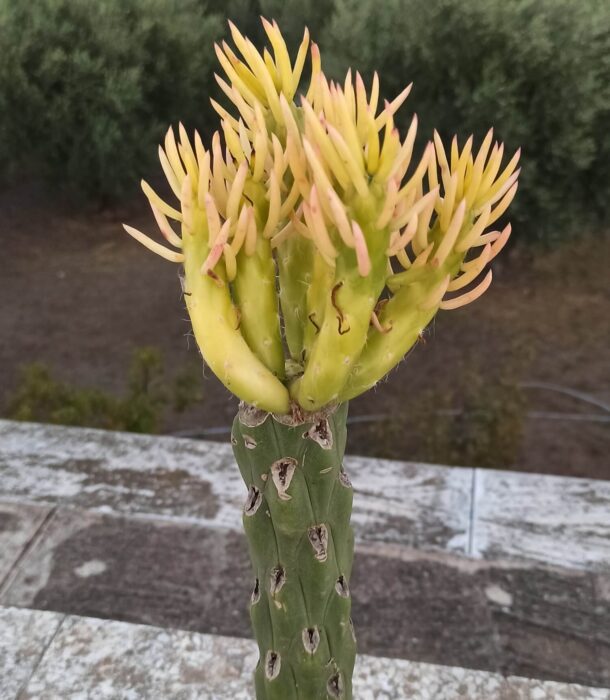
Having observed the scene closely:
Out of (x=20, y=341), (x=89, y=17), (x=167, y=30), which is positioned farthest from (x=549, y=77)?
(x=20, y=341)

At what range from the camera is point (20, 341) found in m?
4.44

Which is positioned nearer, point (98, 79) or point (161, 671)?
point (161, 671)

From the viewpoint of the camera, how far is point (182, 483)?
2.57m

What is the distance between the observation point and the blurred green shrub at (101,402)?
3295mm

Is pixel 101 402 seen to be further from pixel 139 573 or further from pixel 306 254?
pixel 306 254

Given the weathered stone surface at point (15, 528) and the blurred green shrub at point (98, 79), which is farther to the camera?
the blurred green shrub at point (98, 79)

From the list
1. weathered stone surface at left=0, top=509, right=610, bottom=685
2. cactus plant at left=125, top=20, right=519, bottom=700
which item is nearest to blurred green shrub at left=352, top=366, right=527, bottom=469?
weathered stone surface at left=0, top=509, right=610, bottom=685

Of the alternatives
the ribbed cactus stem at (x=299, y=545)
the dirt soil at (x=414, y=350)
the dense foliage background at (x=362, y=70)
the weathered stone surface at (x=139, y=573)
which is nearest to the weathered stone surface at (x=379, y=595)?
the weathered stone surface at (x=139, y=573)

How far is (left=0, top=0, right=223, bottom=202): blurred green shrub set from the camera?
368 cm

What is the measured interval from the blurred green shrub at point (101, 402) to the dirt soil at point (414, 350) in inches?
10.3

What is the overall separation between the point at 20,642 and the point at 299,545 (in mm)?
1216

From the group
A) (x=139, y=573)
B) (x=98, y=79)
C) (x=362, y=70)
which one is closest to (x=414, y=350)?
(x=362, y=70)

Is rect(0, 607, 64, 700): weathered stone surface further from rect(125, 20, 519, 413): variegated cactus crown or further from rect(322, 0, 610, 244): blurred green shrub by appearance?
rect(322, 0, 610, 244): blurred green shrub

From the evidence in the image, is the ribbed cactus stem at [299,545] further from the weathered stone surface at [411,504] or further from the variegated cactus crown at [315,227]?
the weathered stone surface at [411,504]
